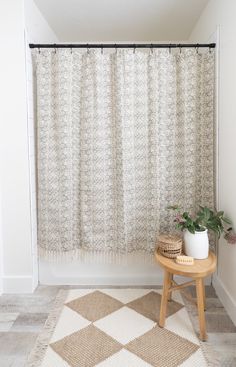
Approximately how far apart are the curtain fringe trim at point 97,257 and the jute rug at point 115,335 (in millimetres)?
276

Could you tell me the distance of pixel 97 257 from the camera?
249 cm

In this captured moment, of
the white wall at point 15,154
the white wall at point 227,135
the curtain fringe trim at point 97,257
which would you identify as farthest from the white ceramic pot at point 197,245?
the white wall at point 15,154

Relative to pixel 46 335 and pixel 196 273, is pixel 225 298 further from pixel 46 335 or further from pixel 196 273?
pixel 46 335

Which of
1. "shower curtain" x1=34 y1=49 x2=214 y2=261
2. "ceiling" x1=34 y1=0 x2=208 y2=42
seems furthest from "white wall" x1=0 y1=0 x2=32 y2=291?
"ceiling" x1=34 y1=0 x2=208 y2=42

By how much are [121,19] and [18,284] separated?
2.60 m

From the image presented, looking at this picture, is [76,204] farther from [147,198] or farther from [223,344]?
[223,344]

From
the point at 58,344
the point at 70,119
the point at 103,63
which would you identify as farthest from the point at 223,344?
the point at 103,63

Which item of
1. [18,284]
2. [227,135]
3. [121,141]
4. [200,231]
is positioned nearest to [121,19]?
[121,141]

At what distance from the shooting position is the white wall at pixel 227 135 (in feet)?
6.54

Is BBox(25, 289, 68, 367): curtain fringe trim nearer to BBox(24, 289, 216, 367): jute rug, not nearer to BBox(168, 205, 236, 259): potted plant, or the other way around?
BBox(24, 289, 216, 367): jute rug

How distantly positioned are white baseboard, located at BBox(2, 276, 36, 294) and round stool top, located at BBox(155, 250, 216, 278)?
1.15 m

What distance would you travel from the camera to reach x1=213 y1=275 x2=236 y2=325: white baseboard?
79.2 inches

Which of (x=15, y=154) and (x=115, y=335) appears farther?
(x=15, y=154)

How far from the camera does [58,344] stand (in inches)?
69.4
